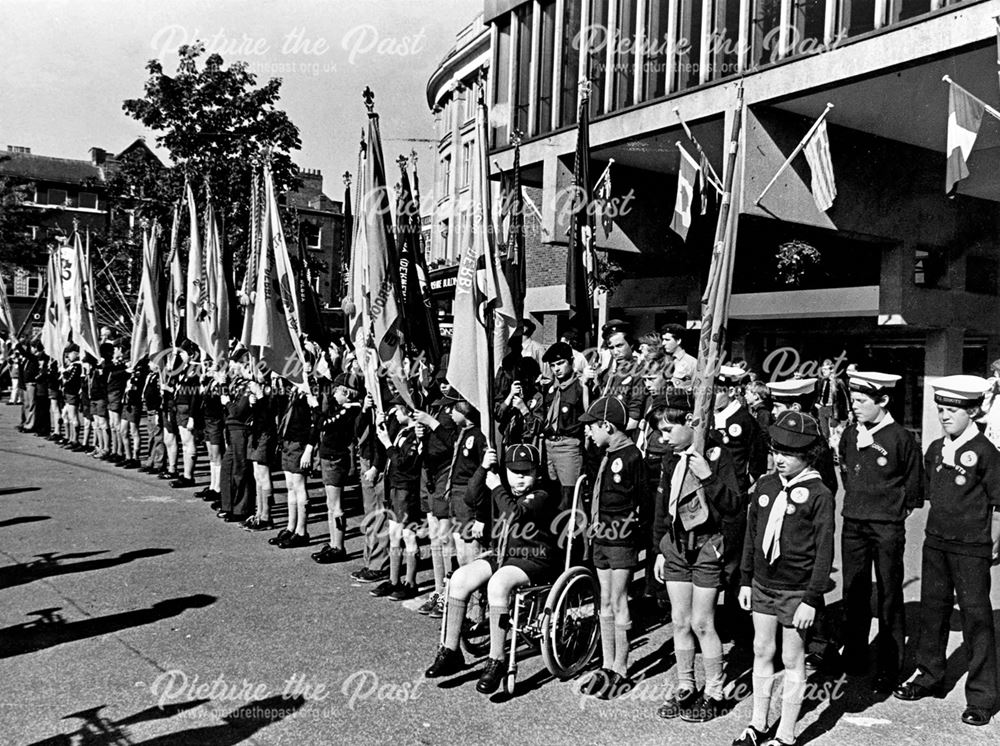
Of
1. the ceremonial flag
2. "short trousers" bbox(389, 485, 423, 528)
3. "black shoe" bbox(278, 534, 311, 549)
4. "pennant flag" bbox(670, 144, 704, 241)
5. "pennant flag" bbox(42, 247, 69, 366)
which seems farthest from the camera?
"pennant flag" bbox(42, 247, 69, 366)

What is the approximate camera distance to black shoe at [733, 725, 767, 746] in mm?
4562

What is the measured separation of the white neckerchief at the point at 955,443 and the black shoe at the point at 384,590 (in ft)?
15.0

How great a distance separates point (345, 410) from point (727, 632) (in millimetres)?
4499

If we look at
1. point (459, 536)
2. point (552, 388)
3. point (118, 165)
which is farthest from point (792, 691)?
point (118, 165)

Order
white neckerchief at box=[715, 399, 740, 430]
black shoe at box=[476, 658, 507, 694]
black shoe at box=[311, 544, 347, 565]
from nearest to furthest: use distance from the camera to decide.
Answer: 1. black shoe at box=[476, 658, 507, 694]
2. white neckerchief at box=[715, 399, 740, 430]
3. black shoe at box=[311, 544, 347, 565]

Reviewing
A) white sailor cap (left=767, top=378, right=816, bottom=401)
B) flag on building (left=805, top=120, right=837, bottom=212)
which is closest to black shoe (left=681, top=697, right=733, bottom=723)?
white sailor cap (left=767, top=378, right=816, bottom=401)

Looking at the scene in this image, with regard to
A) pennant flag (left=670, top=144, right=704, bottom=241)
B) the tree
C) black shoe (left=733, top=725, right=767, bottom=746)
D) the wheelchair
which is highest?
the tree

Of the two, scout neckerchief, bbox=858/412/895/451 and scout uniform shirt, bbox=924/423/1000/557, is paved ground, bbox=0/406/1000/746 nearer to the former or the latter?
scout uniform shirt, bbox=924/423/1000/557

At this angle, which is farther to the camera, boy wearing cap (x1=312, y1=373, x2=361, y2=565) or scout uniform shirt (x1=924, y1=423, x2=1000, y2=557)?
boy wearing cap (x1=312, y1=373, x2=361, y2=565)

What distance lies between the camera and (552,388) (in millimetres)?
8523

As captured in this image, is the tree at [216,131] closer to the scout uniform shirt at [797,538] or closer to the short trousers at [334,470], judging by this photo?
the short trousers at [334,470]

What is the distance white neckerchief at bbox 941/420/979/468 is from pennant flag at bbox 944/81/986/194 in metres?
4.63

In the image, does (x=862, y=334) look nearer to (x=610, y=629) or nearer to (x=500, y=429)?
(x=500, y=429)

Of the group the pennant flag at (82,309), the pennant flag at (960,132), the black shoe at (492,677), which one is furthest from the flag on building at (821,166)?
the pennant flag at (82,309)
